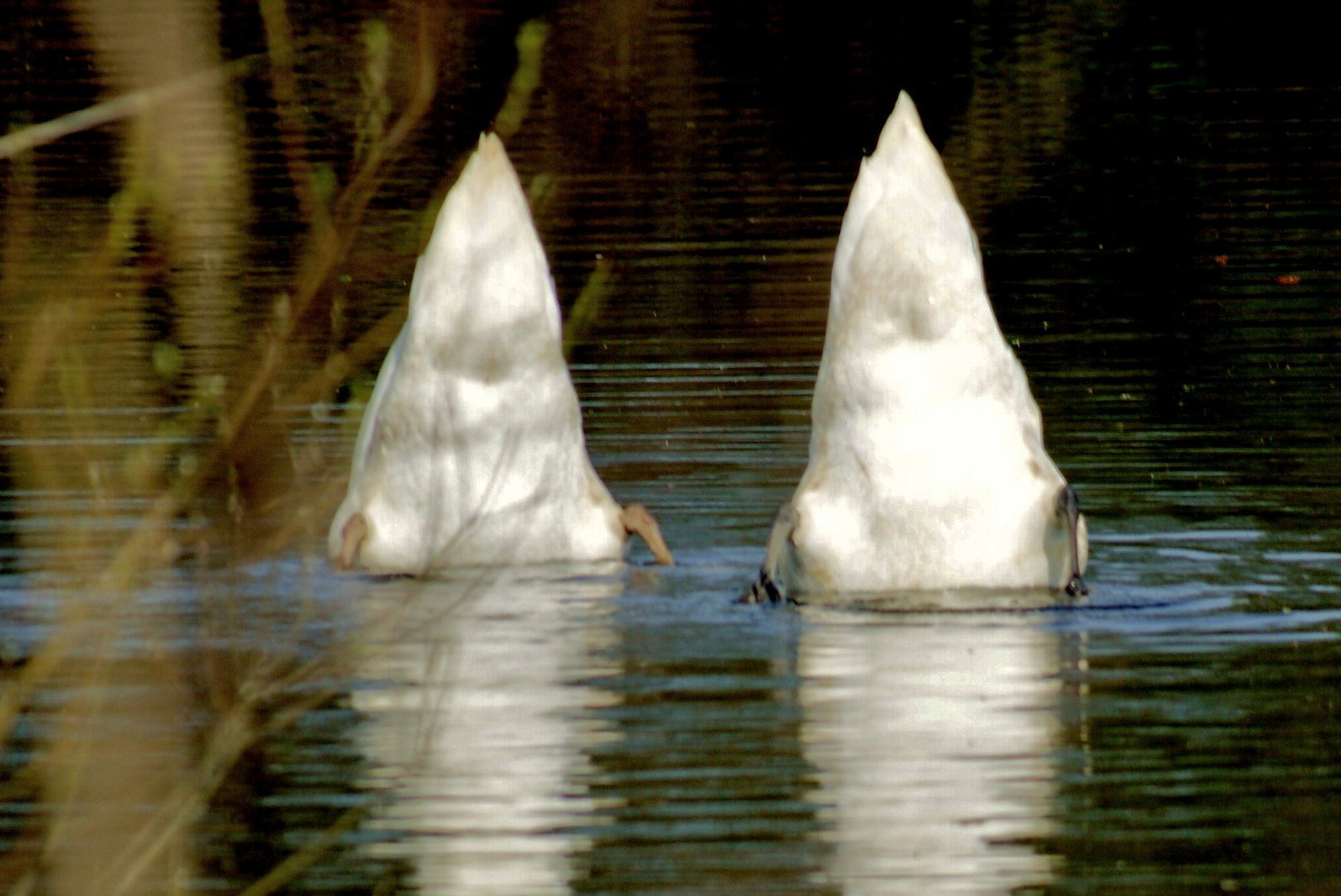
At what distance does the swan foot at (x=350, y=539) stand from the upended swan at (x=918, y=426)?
1.53 metres

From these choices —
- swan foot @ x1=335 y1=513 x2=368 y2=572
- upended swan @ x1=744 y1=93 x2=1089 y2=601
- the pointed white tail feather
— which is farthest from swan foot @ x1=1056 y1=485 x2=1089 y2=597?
swan foot @ x1=335 y1=513 x2=368 y2=572

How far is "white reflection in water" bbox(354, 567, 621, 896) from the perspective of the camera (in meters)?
5.60

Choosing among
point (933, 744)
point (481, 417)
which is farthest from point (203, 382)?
point (481, 417)

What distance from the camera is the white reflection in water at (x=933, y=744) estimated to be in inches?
217

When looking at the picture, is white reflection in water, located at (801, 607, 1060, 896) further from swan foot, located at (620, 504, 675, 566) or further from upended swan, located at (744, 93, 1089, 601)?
swan foot, located at (620, 504, 675, 566)

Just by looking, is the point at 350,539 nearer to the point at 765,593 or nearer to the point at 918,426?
the point at 765,593

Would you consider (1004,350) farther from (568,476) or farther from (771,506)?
(771,506)

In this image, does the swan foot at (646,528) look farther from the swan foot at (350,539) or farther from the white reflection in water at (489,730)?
the swan foot at (350,539)

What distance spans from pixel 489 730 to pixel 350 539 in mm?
2563

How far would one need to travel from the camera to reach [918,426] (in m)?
8.38

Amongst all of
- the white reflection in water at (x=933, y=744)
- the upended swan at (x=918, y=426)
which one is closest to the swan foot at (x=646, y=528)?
the upended swan at (x=918, y=426)

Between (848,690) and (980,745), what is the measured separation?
765 mm

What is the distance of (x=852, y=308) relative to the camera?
27.5ft

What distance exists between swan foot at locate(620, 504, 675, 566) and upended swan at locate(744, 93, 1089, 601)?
1.03m
